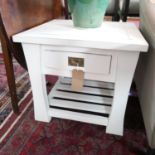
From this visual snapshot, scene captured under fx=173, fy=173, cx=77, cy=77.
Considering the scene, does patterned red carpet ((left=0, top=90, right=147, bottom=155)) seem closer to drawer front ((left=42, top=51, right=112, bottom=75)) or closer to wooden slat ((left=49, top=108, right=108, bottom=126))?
wooden slat ((left=49, top=108, right=108, bottom=126))

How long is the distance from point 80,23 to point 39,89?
0.39 m

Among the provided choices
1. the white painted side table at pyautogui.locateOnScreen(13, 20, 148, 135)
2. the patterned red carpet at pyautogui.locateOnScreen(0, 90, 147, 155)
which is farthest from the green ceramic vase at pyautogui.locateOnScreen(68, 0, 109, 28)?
the patterned red carpet at pyautogui.locateOnScreen(0, 90, 147, 155)

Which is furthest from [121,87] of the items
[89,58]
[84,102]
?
[84,102]

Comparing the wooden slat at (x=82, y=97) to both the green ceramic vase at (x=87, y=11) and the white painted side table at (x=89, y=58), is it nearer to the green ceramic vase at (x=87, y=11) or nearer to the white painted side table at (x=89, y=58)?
the white painted side table at (x=89, y=58)

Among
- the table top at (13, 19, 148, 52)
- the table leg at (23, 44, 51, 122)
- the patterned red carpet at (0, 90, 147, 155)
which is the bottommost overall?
the patterned red carpet at (0, 90, 147, 155)

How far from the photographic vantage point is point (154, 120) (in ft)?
1.92

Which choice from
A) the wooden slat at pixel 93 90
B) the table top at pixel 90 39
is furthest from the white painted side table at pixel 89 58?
the wooden slat at pixel 93 90

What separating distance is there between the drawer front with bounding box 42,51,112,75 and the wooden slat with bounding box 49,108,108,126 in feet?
0.92

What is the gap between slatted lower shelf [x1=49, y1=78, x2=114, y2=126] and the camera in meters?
0.92

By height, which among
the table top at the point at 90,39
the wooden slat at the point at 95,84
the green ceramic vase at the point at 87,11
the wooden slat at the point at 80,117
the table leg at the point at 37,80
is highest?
the green ceramic vase at the point at 87,11

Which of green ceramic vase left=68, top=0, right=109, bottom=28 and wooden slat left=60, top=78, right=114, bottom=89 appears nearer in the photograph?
green ceramic vase left=68, top=0, right=109, bottom=28

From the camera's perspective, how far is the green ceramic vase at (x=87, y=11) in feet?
2.60

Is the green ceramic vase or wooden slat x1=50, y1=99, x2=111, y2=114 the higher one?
the green ceramic vase

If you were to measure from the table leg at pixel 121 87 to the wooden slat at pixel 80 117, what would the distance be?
0.04 meters
